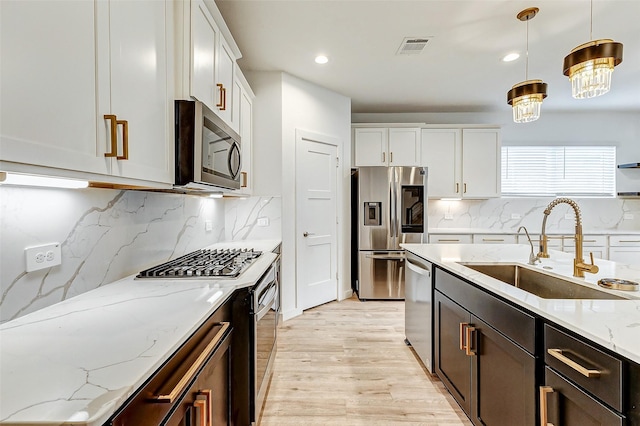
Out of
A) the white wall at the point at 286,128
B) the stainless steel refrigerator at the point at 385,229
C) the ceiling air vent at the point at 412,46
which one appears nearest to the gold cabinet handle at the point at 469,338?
the white wall at the point at 286,128

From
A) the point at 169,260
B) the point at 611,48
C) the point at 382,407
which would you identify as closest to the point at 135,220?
the point at 169,260

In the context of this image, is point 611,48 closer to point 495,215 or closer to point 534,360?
point 534,360

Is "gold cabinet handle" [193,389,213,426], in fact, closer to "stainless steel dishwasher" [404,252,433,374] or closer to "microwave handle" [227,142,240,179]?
"microwave handle" [227,142,240,179]

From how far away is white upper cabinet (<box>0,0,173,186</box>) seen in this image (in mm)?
697

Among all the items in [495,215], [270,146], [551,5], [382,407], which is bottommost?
[382,407]

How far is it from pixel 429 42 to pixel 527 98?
1055 millimetres

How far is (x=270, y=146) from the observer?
3.47 metres

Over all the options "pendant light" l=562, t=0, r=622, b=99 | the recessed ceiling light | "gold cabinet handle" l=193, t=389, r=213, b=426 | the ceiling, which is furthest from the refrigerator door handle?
the recessed ceiling light

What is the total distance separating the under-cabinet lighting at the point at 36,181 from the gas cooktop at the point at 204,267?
1.83 feet

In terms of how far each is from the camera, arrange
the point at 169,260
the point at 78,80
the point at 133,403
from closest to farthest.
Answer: the point at 133,403 → the point at 78,80 → the point at 169,260

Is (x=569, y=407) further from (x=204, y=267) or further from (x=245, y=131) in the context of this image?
(x=245, y=131)

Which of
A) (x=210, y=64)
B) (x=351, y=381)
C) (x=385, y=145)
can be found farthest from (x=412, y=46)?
(x=351, y=381)

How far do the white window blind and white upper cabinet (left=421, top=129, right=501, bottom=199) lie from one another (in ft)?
1.44

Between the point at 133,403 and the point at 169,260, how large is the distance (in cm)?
151
